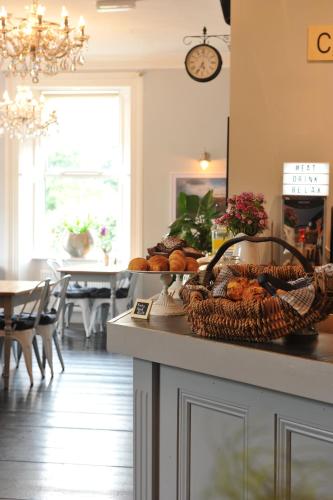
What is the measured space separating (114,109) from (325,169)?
5.92 m

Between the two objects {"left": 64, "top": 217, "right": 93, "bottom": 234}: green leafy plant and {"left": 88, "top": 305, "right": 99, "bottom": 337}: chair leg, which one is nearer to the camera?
Answer: {"left": 88, "top": 305, "right": 99, "bottom": 337}: chair leg

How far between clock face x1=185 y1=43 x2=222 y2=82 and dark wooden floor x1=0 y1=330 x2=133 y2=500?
3.07m

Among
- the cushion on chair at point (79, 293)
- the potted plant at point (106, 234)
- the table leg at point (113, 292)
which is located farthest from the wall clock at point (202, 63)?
the cushion on chair at point (79, 293)

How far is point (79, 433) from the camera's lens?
170 inches

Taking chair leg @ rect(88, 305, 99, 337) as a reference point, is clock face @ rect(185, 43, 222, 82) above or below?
above

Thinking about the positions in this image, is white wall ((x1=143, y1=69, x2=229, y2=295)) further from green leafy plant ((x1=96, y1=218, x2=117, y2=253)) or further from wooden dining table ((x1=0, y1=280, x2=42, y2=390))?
wooden dining table ((x1=0, y1=280, x2=42, y2=390))

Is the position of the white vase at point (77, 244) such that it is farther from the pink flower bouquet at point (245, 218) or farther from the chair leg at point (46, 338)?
the pink flower bouquet at point (245, 218)

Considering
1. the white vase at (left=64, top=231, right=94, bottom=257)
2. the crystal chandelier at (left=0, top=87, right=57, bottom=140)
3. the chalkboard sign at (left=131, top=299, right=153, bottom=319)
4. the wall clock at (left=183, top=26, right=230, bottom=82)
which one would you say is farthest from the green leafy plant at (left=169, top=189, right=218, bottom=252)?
the white vase at (left=64, top=231, right=94, bottom=257)

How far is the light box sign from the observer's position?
12.1ft

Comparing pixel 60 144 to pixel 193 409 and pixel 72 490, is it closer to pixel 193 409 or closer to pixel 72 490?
pixel 72 490

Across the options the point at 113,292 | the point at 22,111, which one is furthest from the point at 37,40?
the point at 113,292

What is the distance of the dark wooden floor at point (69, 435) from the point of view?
344 cm

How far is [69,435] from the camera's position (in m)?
4.28

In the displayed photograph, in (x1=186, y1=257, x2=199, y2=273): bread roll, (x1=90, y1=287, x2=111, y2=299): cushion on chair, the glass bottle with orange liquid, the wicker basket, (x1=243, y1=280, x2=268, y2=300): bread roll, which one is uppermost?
the glass bottle with orange liquid
